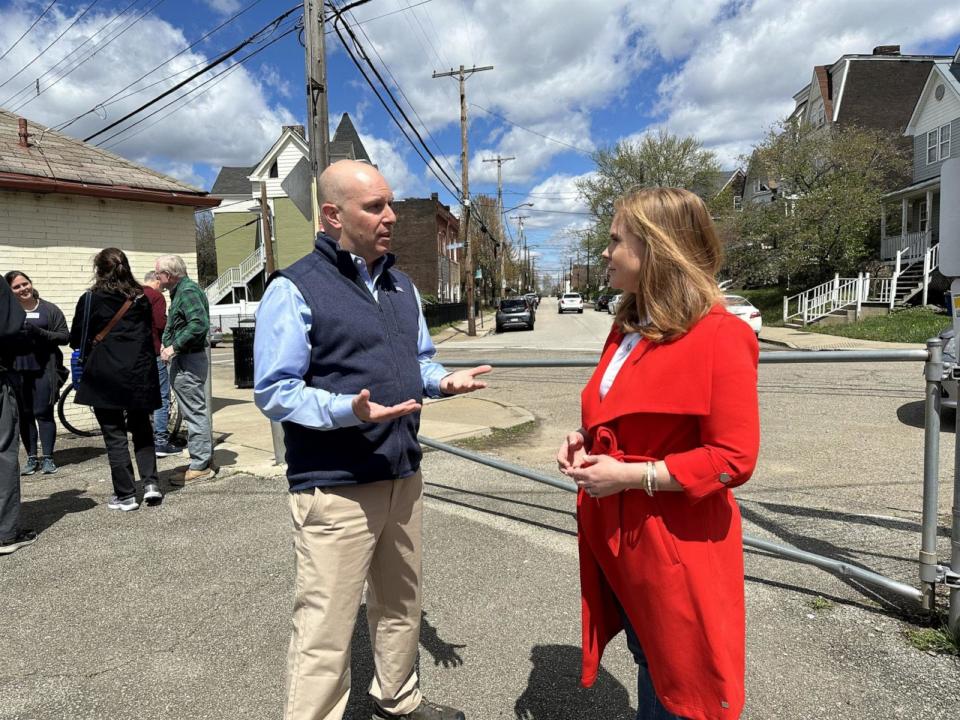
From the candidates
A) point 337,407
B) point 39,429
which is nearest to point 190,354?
point 39,429

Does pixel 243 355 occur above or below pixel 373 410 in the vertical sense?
below

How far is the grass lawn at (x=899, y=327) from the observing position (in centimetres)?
1714

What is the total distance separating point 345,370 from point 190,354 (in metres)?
4.52

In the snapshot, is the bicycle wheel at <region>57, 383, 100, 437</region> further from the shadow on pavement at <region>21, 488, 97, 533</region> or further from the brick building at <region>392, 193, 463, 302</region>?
the brick building at <region>392, 193, 463, 302</region>

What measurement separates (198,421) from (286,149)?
112 ft

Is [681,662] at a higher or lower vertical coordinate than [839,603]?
higher

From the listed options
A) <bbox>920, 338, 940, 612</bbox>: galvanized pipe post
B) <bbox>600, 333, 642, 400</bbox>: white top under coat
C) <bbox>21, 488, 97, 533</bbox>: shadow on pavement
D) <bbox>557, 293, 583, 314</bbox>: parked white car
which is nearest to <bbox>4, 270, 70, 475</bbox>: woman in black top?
<bbox>21, 488, 97, 533</bbox>: shadow on pavement

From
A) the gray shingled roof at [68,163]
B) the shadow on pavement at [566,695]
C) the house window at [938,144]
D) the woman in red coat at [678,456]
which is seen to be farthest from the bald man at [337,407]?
the house window at [938,144]

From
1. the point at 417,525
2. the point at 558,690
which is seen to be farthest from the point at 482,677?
the point at 417,525

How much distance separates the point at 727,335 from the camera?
5.29 ft

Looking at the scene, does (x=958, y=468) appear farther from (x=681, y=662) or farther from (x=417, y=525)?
(x=417, y=525)

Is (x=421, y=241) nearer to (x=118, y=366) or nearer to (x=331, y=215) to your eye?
(x=118, y=366)

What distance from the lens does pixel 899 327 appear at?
18.5m

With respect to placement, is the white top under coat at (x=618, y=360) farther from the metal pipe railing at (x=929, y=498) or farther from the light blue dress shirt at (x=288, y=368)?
the metal pipe railing at (x=929, y=498)
